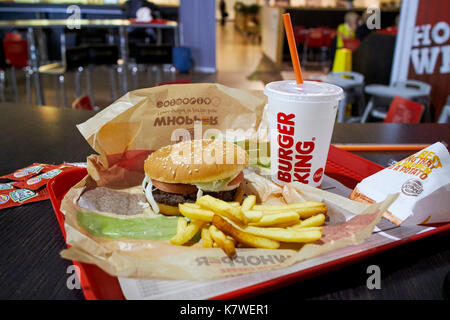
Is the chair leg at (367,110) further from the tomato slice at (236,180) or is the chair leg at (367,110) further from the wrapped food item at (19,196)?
the wrapped food item at (19,196)

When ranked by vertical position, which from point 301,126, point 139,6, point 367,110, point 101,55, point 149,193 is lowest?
point 367,110

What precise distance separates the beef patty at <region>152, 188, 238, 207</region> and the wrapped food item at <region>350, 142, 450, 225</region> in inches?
15.8

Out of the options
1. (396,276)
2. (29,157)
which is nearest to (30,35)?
(29,157)

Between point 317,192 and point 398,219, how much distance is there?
8.5 inches

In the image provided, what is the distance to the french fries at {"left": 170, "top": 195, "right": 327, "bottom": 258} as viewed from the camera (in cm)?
81

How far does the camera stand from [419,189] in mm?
932

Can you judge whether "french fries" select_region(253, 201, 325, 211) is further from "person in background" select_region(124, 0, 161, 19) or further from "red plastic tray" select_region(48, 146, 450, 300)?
"person in background" select_region(124, 0, 161, 19)

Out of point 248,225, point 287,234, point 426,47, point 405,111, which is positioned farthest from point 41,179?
point 426,47

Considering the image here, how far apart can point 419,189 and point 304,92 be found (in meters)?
0.41

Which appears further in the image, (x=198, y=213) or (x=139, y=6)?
(x=139, y=6)

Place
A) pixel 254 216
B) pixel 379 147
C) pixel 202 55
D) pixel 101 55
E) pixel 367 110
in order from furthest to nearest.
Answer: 1. pixel 202 55
2. pixel 101 55
3. pixel 367 110
4. pixel 379 147
5. pixel 254 216

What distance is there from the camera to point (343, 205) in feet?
3.18

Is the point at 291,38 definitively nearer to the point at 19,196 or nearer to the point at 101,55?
the point at 19,196

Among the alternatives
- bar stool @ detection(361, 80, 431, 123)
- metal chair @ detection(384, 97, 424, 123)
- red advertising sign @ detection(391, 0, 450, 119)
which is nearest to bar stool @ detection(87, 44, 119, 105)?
bar stool @ detection(361, 80, 431, 123)
